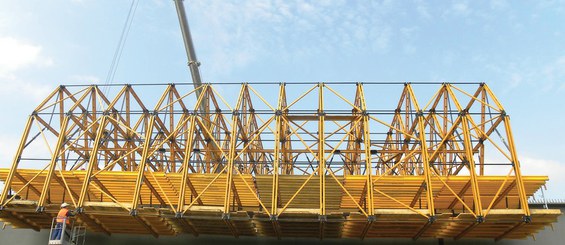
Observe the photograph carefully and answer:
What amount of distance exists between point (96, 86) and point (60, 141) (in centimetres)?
349

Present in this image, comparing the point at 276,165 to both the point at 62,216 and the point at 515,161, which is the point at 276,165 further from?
the point at 515,161

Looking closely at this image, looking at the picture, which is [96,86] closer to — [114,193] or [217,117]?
[114,193]

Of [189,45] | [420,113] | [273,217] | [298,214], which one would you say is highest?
[189,45]

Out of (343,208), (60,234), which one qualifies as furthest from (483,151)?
(60,234)

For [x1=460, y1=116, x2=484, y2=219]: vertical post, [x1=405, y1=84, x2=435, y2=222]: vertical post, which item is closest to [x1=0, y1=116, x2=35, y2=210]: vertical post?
[x1=405, y1=84, x2=435, y2=222]: vertical post

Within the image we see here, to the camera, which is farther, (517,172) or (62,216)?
(517,172)

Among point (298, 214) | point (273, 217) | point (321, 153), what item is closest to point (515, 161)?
point (321, 153)

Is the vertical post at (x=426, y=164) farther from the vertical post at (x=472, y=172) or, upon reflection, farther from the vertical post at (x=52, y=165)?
the vertical post at (x=52, y=165)

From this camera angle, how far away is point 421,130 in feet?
65.1

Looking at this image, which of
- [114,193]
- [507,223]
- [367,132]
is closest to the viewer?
[507,223]

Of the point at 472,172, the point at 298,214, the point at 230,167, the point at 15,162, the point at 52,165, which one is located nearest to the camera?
→ the point at 298,214

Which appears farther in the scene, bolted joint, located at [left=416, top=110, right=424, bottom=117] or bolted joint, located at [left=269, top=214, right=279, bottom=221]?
bolted joint, located at [left=416, top=110, right=424, bottom=117]

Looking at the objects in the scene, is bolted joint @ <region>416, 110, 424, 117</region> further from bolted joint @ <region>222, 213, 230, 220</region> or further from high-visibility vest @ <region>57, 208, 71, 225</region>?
high-visibility vest @ <region>57, 208, 71, 225</region>

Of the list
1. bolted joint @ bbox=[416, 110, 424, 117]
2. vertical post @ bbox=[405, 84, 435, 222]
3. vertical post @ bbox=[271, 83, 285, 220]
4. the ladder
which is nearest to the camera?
the ladder
